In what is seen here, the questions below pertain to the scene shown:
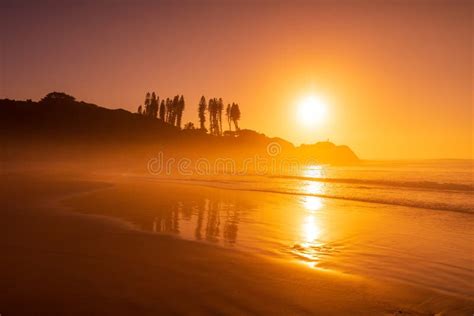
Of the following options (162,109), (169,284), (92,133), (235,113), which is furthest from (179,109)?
(169,284)

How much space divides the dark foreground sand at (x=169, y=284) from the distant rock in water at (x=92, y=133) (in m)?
48.1

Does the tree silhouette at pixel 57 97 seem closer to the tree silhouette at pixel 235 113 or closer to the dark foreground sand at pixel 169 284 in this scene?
the tree silhouette at pixel 235 113

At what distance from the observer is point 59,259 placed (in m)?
6.44

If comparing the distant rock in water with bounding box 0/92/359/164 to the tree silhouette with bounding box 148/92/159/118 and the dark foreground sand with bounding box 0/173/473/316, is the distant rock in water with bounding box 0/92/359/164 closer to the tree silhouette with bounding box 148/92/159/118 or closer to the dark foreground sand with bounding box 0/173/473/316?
the tree silhouette with bounding box 148/92/159/118

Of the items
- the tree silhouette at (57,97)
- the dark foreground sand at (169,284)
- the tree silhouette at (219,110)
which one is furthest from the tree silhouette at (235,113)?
the dark foreground sand at (169,284)

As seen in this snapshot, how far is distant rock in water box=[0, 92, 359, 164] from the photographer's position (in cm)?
6138

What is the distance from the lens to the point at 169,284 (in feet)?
18.0

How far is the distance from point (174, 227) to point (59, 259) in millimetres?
4496

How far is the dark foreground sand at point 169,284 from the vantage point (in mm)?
4633

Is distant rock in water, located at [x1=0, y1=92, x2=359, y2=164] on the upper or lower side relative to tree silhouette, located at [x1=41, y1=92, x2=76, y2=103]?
lower

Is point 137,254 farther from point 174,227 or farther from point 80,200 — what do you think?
point 80,200

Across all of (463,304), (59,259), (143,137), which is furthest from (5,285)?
(143,137)

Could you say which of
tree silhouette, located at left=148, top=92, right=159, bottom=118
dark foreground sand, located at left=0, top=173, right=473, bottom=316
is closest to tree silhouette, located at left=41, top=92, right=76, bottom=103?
tree silhouette, located at left=148, top=92, right=159, bottom=118

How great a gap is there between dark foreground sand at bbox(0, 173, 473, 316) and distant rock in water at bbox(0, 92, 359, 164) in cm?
4812
